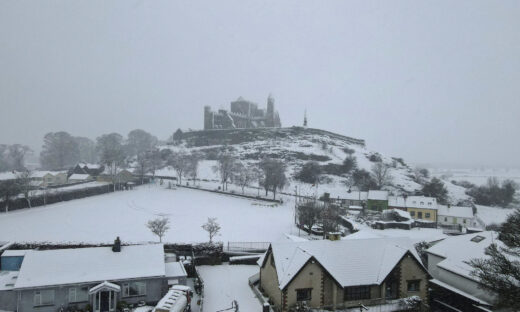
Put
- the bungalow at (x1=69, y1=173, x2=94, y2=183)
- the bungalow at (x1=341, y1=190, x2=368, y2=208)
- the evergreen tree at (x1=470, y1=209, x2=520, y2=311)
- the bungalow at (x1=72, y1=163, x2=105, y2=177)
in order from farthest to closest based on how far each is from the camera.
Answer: the bungalow at (x1=72, y1=163, x2=105, y2=177) < the bungalow at (x1=69, y1=173, x2=94, y2=183) < the bungalow at (x1=341, y1=190, x2=368, y2=208) < the evergreen tree at (x1=470, y1=209, x2=520, y2=311)

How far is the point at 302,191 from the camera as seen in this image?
70500 mm

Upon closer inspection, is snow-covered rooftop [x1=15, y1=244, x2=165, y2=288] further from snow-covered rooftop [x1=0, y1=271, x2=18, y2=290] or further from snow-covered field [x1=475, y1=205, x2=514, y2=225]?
snow-covered field [x1=475, y1=205, x2=514, y2=225]

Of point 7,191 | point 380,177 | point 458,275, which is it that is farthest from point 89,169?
point 458,275

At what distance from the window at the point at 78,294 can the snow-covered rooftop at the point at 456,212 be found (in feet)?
160

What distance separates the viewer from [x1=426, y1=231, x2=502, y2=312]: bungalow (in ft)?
62.2

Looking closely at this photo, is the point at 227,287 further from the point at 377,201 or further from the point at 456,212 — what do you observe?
the point at 456,212

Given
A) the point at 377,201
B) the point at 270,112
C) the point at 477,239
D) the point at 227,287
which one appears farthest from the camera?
the point at 270,112

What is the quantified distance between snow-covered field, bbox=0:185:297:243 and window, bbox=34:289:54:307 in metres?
12.9

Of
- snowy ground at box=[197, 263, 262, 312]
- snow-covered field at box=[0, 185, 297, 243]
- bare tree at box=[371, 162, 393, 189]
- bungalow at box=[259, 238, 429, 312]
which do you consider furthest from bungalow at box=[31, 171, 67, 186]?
bare tree at box=[371, 162, 393, 189]

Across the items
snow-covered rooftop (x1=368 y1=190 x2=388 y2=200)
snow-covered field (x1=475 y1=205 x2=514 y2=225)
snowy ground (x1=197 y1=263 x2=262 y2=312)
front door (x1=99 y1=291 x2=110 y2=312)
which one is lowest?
snow-covered field (x1=475 y1=205 x2=514 y2=225)

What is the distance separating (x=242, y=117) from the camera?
13562cm

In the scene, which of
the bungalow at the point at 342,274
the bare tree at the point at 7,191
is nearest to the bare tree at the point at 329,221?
the bungalow at the point at 342,274

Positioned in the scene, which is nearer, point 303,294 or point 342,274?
point 303,294

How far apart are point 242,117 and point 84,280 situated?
11988 cm
